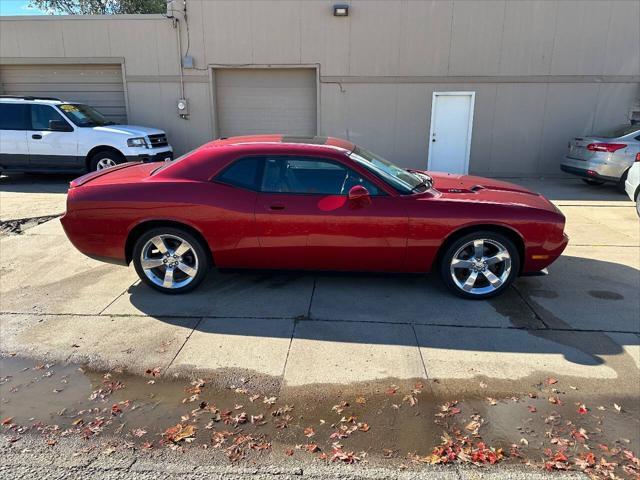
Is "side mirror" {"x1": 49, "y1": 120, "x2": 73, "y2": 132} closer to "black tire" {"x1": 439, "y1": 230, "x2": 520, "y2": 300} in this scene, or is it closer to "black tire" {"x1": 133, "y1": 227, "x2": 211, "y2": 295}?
"black tire" {"x1": 133, "y1": 227, "x2": 211, "y2": 295}

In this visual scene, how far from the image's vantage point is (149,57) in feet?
39.3

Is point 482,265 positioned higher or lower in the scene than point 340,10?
lower

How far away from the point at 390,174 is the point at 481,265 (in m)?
1.25

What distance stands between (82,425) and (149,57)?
36.8 ft

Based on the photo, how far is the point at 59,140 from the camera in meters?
9.98

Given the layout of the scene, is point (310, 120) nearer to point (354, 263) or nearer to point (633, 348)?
point (354, 263)

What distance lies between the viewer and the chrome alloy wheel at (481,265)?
14.5ft

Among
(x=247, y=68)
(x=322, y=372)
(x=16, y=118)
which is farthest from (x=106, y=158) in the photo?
(x=322, y=372)

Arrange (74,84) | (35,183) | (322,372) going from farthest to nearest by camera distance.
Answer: (74,84), (35,183), (322,372)

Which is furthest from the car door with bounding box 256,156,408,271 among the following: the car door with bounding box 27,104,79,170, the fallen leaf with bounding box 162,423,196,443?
the car door with bounding box 27,104,79,170

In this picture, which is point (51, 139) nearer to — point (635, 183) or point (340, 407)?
point (340, 407)

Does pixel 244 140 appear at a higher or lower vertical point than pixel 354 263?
higher

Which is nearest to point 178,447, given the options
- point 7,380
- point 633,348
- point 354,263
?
point 7,380

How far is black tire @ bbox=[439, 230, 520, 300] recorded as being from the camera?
4.39 meters
